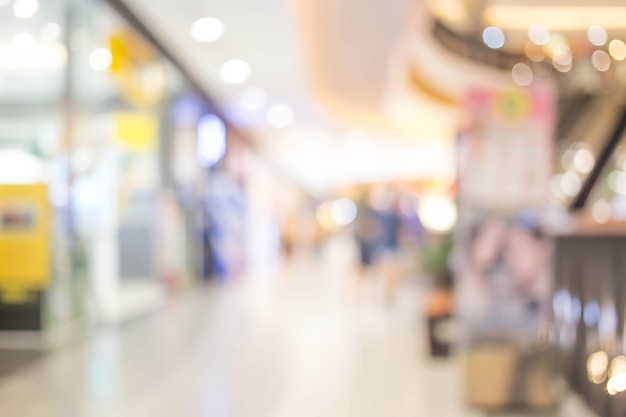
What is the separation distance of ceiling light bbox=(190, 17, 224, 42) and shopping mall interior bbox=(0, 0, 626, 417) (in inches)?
1.6

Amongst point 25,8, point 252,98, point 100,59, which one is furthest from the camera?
point 252,98

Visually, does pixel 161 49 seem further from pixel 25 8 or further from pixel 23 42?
pixel 25 8

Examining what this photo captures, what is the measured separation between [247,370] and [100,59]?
4.17 meters

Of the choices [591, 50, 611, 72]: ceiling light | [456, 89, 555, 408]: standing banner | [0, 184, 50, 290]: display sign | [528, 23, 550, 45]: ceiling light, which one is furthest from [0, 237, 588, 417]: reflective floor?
[528, 23, 550, 45]: ceiling light

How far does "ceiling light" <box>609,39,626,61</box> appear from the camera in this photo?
691cm

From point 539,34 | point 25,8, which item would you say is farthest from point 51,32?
point 539,34

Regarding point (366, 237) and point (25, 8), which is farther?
point (366, 237)

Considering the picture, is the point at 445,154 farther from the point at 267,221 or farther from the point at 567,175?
the point at 567,175

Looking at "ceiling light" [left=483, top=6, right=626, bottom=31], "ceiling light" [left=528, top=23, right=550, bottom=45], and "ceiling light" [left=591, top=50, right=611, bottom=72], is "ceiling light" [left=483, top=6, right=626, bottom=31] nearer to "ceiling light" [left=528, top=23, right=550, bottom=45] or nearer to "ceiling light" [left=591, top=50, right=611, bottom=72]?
"ceiling light" [left=528, top=23, right=550, bottom=45]

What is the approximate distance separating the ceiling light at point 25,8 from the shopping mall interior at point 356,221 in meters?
0.04

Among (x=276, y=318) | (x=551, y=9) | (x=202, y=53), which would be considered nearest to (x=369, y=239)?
(x=276, y=318)

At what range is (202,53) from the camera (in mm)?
9328

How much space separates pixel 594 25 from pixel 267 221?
13782 mm

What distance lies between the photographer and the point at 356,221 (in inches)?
456
